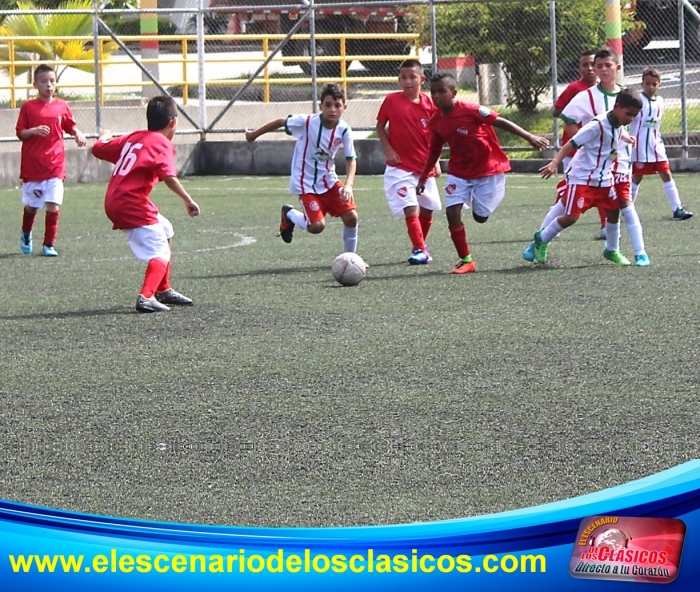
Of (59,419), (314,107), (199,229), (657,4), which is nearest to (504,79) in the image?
(657,4)

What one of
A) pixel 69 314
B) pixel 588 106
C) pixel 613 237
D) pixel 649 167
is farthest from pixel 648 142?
pixel 69 314

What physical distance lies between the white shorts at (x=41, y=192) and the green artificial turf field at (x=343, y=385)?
33.6 inches

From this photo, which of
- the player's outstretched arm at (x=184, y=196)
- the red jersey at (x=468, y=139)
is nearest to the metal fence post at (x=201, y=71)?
the red jersey at (x=468, y=139)

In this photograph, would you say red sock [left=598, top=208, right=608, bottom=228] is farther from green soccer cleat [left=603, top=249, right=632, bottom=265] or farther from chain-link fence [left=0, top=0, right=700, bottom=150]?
chain-link fence [left=0, top=0, right=700, bottom=150]

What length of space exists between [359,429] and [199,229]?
356 inches

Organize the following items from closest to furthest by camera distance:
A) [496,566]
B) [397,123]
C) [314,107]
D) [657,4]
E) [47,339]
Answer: [496,566]
[47,339]
[397,123]
[314,107]
[657,4]

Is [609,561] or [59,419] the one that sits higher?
[609,561]

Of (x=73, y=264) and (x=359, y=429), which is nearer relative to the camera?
(x=359, y=429)

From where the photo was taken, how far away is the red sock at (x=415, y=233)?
10.6m

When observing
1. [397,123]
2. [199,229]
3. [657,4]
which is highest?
[657,4]

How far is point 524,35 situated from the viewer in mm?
22703

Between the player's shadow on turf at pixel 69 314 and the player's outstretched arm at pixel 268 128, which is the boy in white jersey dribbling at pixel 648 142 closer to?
the player's outstretched arm at pixel 268 128

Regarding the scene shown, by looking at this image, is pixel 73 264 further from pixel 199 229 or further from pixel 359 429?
pixel 359 429

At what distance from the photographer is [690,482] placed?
1870mm
